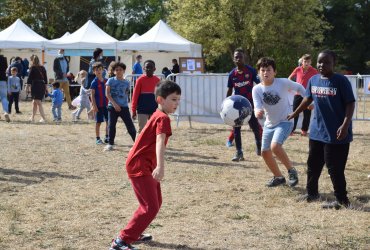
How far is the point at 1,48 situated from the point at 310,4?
78.2ft

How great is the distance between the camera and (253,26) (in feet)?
138

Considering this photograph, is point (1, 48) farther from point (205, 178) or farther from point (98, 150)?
point (205, 178)

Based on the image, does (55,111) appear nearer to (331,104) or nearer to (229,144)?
A: (229,144)

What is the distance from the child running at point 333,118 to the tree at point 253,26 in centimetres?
3472

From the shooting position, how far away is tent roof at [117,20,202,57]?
90.7 feet

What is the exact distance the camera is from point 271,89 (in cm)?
848

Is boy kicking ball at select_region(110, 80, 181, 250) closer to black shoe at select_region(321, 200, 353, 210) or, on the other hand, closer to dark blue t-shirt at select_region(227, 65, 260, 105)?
black shoe at select_region(321, 200, 353, 210)

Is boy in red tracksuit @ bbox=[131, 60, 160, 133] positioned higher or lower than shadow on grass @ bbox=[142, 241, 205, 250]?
higher

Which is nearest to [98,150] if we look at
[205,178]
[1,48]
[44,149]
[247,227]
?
[44,149]

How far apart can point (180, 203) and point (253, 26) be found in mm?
35469

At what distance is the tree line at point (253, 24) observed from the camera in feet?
140

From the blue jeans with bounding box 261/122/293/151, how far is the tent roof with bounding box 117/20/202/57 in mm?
19404

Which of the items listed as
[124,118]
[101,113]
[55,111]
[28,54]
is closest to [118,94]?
[124,118]

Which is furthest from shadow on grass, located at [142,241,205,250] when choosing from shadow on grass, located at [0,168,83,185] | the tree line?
the tree line
